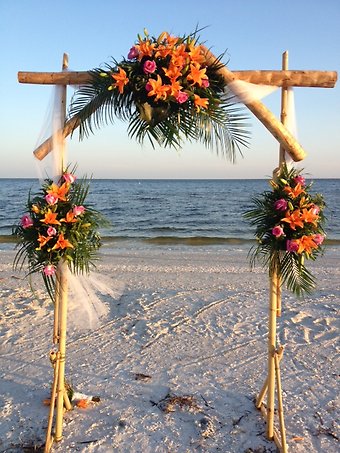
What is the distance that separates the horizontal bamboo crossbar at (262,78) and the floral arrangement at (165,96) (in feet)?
0.41

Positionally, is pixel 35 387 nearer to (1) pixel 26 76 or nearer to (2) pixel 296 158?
(1) pixel 26 76

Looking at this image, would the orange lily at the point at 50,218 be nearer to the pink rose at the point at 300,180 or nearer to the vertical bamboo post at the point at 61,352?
the vertical bamboo post at the point at 61,352

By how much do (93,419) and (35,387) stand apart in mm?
954

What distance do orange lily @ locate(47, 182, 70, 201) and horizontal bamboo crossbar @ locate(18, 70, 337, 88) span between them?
91 centimetres

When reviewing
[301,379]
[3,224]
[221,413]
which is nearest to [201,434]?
[221,413]

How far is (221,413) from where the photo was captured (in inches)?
156

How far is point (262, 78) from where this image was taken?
3.48m

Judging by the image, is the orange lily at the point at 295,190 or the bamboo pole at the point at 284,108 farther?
the bamboo pole at the point at 284,108

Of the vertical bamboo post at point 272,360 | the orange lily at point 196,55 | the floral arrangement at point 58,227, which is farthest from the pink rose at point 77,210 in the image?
the vertical bamboo post at point 272,360

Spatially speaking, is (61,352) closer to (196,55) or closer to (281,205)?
(281,205)

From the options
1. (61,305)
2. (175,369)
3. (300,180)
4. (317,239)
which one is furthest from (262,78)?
(175,369)

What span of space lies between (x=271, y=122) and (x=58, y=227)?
6.14ft

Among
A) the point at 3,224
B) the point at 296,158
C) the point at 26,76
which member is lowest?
the point at 3,224

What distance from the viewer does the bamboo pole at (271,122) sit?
11.0 ft
